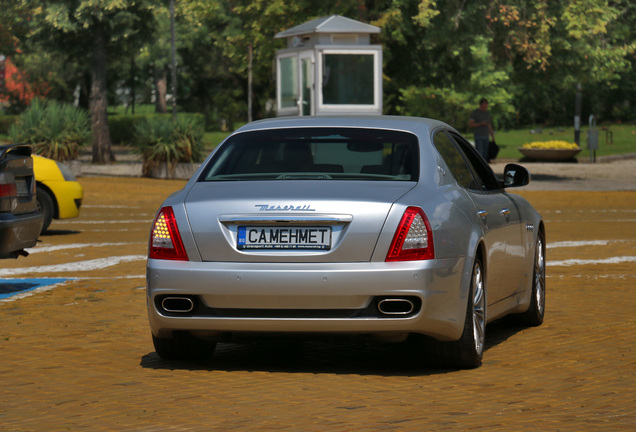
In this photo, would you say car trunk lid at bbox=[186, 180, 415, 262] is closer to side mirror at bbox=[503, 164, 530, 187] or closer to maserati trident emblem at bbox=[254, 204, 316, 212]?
maserati trident emblem at bbox=[254, 204, 316, 212]

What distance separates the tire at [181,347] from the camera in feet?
25.0

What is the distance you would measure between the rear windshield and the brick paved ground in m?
1.15

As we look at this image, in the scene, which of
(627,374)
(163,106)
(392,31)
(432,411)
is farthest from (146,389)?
(163,106)

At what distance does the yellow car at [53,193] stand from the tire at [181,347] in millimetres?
10137

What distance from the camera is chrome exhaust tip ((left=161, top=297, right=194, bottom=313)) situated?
281 inches

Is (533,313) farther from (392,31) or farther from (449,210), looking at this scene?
(392,31)

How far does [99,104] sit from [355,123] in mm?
34264

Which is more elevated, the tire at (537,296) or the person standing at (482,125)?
the tire at (537,296)

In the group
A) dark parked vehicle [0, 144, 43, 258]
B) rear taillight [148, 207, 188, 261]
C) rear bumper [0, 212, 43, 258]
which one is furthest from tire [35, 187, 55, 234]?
rear taillight [148, 207, 188, 261]

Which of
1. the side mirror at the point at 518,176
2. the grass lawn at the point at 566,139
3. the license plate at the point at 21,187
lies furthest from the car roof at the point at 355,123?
the grass lawn at the point at 566,139

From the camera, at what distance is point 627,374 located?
7.18 m

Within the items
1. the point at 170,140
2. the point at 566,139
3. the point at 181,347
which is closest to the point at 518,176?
the point at 181,347

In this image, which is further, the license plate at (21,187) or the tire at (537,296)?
the license plate at (21,187)

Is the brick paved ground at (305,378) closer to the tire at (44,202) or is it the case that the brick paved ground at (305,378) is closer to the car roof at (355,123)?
the car roof at (355,123)
